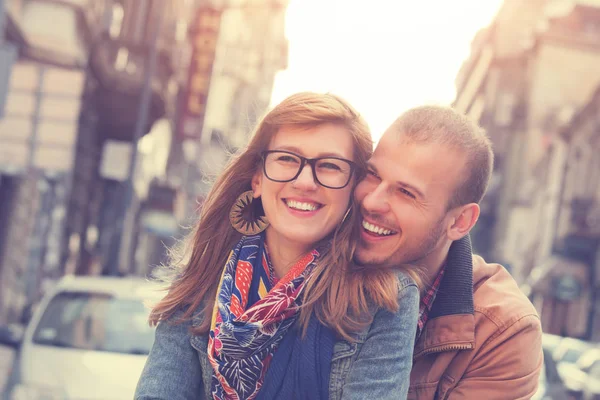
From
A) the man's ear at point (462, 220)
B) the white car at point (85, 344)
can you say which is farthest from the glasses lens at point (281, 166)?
the white car at point (85, 344)

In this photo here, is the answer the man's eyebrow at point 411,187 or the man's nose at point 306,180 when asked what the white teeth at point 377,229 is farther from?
the man's nose at point 306,180

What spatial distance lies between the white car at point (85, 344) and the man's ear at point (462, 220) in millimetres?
3498

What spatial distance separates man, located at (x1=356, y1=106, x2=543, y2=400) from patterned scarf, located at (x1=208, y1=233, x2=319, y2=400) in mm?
352

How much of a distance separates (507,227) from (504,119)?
22.6 ft

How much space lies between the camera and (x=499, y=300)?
3.07 metres

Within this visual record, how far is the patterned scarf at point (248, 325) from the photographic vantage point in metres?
2.77

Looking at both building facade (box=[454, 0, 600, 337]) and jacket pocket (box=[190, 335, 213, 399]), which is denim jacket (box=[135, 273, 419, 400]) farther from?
building facade (box=[454, 0, 600, 337])

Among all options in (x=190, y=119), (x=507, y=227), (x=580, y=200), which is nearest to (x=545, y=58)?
(x=507, y=227)

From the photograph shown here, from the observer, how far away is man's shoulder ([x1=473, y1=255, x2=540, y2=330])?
2.98 metres

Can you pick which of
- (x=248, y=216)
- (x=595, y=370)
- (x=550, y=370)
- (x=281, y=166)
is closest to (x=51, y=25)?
(x=550, y=370)

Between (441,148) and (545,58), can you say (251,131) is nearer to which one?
(441,148)

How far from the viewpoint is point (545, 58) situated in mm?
47938

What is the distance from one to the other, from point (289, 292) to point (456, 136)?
2.83 ft

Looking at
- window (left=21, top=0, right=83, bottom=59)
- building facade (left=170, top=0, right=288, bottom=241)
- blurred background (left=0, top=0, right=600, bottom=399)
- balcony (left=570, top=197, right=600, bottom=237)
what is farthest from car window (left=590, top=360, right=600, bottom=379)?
balcony (left=570, top=197, right=600, bottom=237)
